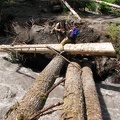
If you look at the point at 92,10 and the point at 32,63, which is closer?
the point at 32,63

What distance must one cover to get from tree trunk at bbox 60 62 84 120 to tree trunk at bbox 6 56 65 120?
551 millimetres

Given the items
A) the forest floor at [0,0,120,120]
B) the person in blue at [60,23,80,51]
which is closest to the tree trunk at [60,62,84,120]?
the forest floor at [0,0,120,120]

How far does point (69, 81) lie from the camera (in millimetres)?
8383

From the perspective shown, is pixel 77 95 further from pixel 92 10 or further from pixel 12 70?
pixel 92 10

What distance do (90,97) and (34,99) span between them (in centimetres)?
182

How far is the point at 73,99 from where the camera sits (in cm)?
695

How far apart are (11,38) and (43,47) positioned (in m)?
3.80

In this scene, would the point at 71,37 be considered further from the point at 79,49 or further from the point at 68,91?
the point at 68,91

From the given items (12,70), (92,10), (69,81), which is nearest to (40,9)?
(92,10)

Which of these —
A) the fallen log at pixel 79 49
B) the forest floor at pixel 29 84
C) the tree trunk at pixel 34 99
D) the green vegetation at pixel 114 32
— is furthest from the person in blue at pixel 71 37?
the green vegetation at pixel 114 32

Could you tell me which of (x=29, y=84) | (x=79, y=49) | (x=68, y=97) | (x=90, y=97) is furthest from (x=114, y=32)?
(x=68, y=97)

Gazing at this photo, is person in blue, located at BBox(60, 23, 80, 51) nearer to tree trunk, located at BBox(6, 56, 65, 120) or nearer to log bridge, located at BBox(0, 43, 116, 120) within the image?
log bridge, located at BBox(0, 43, 116, 120)

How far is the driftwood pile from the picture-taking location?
6152mm

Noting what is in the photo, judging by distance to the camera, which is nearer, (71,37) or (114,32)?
(71,37)
